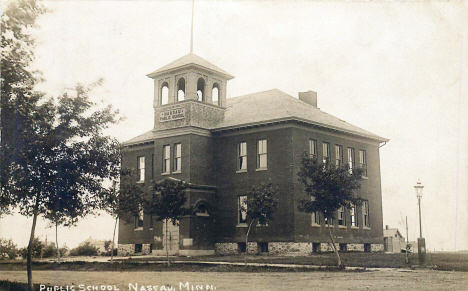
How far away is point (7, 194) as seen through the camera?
60.0 ft

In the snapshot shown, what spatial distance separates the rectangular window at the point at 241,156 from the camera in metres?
38.1

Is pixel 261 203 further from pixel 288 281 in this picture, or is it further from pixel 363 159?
pixel 363 159

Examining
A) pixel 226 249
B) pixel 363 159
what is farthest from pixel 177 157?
pixel 363 159

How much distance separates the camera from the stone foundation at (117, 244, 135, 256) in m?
43.0

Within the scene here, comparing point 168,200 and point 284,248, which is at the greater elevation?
point 168,200

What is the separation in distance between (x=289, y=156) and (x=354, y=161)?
7.59m

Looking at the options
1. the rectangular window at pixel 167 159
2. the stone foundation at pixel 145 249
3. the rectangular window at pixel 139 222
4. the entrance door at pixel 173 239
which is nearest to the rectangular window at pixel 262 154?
the rectangular window at pixel 167 159

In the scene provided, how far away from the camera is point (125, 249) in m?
43.6

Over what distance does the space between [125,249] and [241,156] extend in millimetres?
12948

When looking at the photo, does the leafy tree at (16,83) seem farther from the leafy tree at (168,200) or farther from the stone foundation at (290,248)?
the stone foundation at (290,248)

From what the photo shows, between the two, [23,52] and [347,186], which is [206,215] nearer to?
[347,186]

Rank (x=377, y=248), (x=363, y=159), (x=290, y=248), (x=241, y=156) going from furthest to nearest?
(x=377, y=248) → (x=363, y=159) → (x=241, y=156) → (x=290, y=248)

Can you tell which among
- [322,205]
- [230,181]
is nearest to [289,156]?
[230,181]

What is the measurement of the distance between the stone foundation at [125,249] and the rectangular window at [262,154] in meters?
13.0
